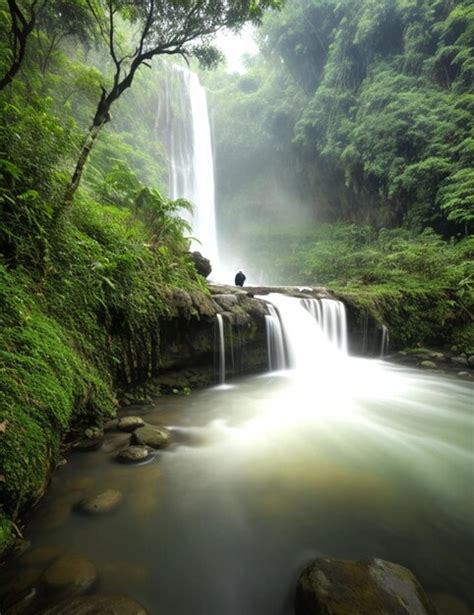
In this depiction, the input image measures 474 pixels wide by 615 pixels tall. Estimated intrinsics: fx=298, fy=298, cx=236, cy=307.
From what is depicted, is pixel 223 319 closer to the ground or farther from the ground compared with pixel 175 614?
farther from the ground

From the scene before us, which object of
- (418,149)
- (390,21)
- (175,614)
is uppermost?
(390,21)

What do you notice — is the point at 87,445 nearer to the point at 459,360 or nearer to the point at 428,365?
the point at 428,365

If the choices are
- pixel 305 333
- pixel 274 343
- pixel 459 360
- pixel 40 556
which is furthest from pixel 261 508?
pixel 459 360

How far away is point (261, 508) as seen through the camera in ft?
7.84

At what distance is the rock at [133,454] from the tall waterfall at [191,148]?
69.2ft

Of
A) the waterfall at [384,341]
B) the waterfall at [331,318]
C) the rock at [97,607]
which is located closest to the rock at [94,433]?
the rock at [97,607]

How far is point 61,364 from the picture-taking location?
2752 millimetres

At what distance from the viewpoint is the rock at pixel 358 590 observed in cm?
145

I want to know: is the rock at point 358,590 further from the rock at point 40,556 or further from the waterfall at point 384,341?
the waterfall at point 384,341

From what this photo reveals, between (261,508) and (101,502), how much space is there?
1.25 m

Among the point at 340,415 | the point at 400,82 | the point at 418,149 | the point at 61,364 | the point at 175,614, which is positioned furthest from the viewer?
the point at 400,82

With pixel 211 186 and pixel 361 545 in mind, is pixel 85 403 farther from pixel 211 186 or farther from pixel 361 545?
pixel 211 186

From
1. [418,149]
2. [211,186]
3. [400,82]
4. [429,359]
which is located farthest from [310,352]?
[211,186]

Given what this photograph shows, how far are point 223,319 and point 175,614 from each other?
14.8 ft
